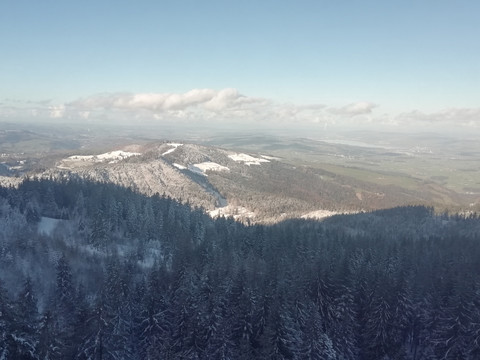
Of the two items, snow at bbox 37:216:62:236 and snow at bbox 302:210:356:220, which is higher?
snow at bbox 37:216:62:236

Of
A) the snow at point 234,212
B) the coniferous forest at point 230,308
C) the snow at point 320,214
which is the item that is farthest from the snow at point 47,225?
the snow at point 320,214

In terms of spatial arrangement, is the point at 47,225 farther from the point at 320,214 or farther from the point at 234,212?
the point at 320,214

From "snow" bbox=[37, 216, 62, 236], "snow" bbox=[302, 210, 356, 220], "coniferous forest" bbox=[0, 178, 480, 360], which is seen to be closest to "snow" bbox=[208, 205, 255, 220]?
"snow" bbox=[302, 210, 356, 220]

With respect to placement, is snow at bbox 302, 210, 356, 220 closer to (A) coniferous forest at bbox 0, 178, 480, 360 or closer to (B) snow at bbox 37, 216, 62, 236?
(A) coniferous forest at bbox 0, 178, 480, 360

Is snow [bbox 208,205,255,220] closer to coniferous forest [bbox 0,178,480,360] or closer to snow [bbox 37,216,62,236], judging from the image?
snow [bbox 37,216,62,236]

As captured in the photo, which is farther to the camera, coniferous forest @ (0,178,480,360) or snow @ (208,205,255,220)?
snow @ (208,205,255,220)

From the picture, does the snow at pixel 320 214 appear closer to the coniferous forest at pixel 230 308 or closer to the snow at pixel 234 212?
the snow at pixel 234 212

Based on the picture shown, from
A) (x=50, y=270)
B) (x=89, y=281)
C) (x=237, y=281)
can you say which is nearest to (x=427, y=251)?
(x=237, y=281)

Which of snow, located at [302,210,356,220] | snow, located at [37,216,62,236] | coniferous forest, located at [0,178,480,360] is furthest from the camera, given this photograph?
snow, located at [302,210,356,220]

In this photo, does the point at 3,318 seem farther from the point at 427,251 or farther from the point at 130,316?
the point at 427,251

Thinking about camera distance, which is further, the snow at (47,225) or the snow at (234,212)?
the snow at (234,212)

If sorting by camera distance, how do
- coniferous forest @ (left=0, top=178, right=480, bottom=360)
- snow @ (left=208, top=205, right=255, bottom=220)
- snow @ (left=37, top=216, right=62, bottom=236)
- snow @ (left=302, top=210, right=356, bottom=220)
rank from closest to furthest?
coniferous forest @ (left=0, top=178, right=480, bottom=360) < snow @ (left=37, top=216, right=62, bottom=236) < snow @ (left=302, top=210, right=356, bottom=220) < snow @ (left=208, top=205, right=255, bottom=220)

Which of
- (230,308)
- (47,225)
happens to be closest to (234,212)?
(47,225)
